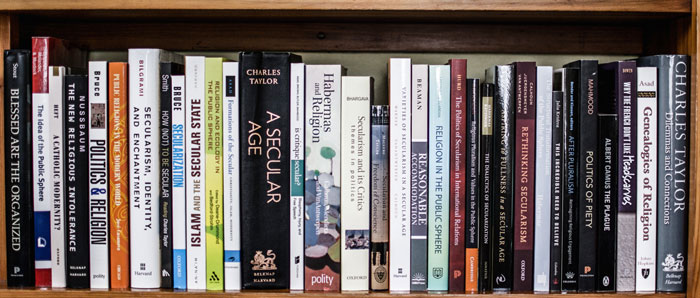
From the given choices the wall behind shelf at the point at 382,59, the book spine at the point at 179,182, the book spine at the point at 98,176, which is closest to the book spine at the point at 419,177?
the wall behind shelf at the point at 382,59

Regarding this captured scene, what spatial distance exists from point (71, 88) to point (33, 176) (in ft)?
0.44

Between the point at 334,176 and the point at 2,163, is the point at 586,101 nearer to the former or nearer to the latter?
the point at 334,176

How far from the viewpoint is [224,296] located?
95cm

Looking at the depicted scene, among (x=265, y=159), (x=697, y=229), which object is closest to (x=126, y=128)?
(x=265, y=159)

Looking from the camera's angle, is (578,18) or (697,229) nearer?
(697,229)

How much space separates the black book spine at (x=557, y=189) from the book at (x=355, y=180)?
0.85ft

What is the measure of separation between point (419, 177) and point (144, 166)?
39 cm

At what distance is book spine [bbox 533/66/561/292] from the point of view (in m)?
0.95

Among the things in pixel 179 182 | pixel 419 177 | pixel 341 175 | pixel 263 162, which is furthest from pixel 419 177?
pixel 179 182

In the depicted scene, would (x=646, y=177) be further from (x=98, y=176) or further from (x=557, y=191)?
(x=98, y=176)

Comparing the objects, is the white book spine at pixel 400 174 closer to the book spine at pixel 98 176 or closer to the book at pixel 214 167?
the book at pixel 214 167

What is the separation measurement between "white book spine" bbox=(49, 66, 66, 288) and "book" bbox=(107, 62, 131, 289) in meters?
0.07

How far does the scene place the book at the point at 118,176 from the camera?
95 cm

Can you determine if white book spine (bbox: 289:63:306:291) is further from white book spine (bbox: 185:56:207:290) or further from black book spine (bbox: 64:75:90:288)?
black book spine (bbox: 64:75:90:288)
